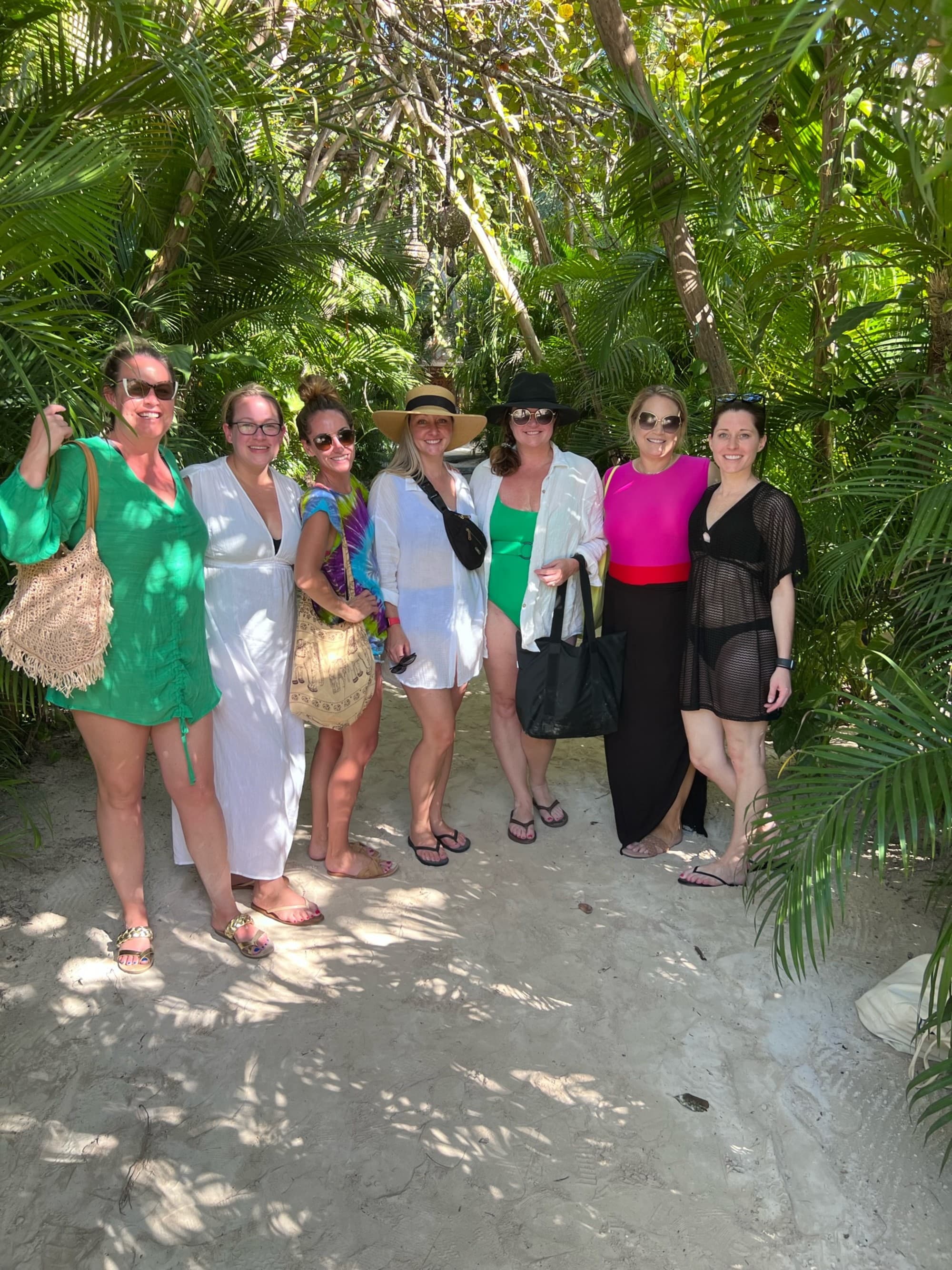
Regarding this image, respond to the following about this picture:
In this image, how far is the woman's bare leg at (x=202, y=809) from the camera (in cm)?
313

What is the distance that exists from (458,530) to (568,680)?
2.38 ft

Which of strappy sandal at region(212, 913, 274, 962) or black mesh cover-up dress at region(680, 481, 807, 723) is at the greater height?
black mesh cover-up dress at region(680, 481, 807, 723)

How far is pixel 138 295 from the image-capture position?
441 cm

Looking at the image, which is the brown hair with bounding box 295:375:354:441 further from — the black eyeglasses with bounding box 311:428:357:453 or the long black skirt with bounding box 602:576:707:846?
the long black skirt with bounding box 602:576:707:846

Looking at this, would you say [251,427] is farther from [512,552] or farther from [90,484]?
[512,552]

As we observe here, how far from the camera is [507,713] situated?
161 inches

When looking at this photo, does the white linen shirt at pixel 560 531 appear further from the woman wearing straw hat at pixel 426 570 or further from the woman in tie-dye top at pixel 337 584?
the woman in tie-dye top at pixel 337 584

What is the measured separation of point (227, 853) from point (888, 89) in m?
3.02

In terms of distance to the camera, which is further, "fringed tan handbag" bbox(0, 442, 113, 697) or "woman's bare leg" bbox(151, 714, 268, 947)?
"woman's bare leg" bbox(151, 714, 268, 947)

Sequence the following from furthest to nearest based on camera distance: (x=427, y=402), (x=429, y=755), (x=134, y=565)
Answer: (x=429, y=755) < (x=427, y=402) < (x=134, y=565)

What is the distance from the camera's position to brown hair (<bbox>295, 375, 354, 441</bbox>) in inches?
134

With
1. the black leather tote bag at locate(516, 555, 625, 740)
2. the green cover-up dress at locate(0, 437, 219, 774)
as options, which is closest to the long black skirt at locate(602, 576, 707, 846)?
the black leather tote bag at locate(516, 555, 625, 740)

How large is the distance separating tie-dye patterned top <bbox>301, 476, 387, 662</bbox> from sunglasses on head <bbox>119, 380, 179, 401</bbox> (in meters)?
0.66

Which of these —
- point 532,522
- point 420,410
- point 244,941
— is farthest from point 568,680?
point 244,941
